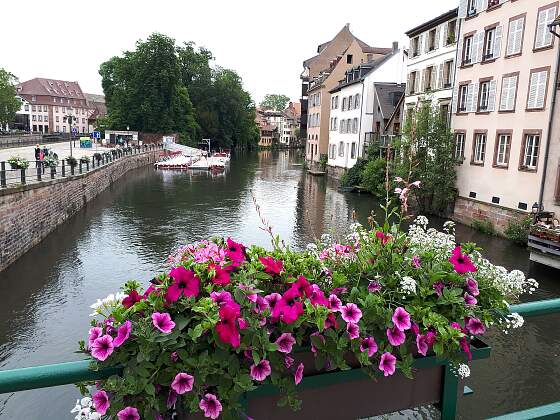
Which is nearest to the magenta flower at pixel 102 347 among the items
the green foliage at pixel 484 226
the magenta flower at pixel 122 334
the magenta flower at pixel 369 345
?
the magenta flower at pixel 122 334

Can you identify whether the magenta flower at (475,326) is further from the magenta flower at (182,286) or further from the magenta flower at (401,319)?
the magenta flower at (182,286)

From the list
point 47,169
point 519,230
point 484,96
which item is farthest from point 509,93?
point 47,169

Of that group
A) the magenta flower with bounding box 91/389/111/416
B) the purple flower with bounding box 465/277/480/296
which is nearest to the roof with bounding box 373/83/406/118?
the purple flower with bounding box 465/277/480/296

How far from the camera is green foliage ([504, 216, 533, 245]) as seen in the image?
2028cm

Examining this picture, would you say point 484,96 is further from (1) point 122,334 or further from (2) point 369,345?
(1) point 122,334

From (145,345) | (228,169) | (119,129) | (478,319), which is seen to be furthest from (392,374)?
(119,129)

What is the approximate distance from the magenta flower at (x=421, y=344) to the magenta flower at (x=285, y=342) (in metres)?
0.56

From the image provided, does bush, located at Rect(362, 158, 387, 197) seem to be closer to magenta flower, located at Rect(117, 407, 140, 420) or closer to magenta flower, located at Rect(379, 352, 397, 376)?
magenta flower, located at Rect(379, 352, 397, 376)

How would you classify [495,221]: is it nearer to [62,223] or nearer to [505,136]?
[505,136]

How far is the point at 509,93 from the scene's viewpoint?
889 inches

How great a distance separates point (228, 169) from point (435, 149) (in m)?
37.8

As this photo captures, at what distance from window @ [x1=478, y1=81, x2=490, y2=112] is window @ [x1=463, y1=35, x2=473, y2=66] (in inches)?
77.5

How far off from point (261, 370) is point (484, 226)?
23.7 metres

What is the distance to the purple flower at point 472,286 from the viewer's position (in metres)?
2.38
